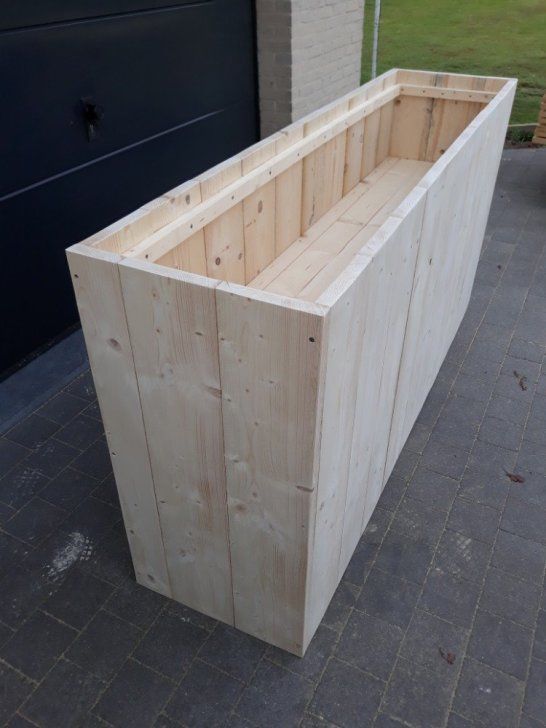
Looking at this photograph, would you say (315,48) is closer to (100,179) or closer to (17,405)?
(100,179)

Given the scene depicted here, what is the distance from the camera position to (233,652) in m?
2.58

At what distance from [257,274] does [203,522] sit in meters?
1.44

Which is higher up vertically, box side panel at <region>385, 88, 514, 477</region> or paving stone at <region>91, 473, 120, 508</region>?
box side panel at <region>385, 88, 514, 477</region>

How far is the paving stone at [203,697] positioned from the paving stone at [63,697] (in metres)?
0.31

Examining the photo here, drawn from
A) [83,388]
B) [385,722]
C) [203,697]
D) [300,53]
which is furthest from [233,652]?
[300,53]

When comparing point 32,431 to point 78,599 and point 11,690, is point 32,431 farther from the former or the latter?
point 11,690

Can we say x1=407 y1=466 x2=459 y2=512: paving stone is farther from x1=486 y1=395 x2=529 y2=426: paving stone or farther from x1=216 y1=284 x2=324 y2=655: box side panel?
x1=216 y1=284 x2=324 y2=655: box side panel

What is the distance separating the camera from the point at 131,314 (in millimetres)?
1995

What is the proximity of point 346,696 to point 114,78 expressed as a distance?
3922mm

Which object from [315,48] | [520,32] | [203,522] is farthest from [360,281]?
[520,32]

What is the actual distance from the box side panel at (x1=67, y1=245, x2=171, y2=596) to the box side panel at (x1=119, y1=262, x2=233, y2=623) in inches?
1.6

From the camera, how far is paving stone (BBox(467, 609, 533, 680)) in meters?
2.53

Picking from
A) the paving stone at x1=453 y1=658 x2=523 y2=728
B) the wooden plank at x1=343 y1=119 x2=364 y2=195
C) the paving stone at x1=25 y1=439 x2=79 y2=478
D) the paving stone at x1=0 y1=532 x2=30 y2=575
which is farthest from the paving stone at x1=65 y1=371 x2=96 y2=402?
the paving stone at x1=453 y1=658 x2=523 y2=728

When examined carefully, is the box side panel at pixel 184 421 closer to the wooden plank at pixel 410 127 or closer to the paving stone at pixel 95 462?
the paving stone at pixel 95 462
